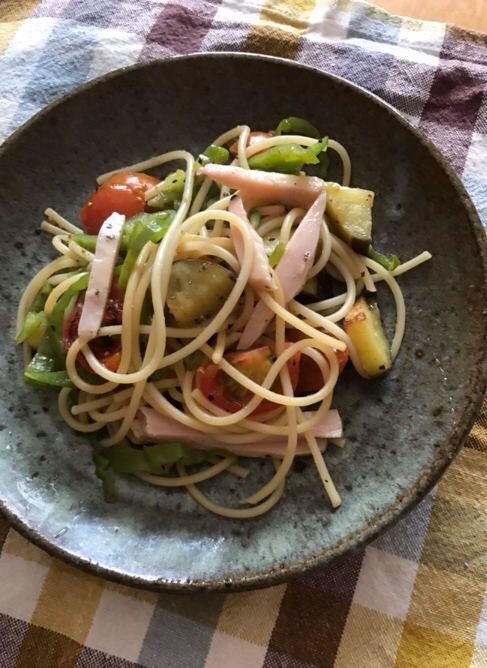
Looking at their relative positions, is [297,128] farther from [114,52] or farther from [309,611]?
[309,611]

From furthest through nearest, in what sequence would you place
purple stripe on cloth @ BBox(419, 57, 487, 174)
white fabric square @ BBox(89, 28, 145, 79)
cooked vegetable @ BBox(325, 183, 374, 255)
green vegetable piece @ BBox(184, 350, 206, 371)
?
white fabric square @ BBox(89, 28, 145, 79) → purple stripe on cloth @ BBox(419, 57, 487, 174) → cooked vegetable @ BBox(325, 183, 374, 255) → green vegetable piece @ BBox(184, 350, 206, 371)

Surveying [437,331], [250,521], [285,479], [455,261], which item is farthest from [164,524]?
[455,261]

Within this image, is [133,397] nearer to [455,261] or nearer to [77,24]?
[455,261]

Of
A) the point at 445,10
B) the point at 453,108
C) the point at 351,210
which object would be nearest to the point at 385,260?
the point at 351,210

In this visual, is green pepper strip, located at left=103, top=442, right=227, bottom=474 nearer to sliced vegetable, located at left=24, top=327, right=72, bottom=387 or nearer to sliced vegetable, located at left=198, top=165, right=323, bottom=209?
sliced vegetable, located at left=24, top=327, right=72, bottom=387

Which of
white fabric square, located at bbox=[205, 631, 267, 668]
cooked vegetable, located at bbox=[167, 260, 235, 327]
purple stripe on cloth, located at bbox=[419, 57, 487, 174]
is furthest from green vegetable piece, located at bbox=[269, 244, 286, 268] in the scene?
white fabric square, located at bbox=[205, 631, 267, 668]

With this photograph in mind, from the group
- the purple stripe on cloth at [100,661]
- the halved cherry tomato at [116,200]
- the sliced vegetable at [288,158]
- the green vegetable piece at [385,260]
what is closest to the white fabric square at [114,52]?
the halved cherry tomato at [116,200]
